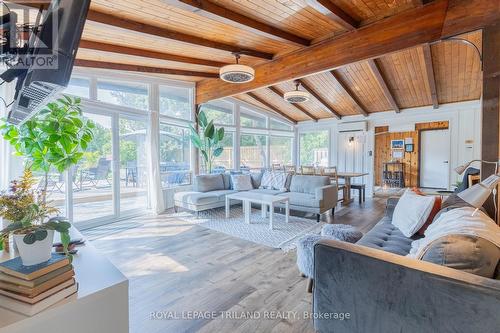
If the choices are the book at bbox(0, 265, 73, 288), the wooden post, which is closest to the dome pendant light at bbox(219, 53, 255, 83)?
the wooden post

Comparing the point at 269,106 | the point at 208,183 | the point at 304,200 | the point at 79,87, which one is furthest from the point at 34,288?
the point at 269,106

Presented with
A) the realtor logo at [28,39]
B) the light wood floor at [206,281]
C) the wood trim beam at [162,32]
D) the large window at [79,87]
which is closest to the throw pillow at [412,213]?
the light wood floor at [206,281]

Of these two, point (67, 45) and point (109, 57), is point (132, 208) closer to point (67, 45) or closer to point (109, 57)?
point (109, 57)

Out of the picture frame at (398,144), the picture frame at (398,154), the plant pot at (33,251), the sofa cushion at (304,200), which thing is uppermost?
the picture frame at (398,144)

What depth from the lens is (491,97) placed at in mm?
2133

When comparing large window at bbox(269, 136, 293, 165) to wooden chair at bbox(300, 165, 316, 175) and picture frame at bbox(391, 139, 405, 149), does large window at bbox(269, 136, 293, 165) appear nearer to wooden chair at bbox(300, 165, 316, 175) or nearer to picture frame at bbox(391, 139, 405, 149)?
wooden chair at bbox(300, 165, 316, 175)

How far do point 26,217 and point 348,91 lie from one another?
6775 millimetres

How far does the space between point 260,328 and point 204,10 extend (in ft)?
10.1

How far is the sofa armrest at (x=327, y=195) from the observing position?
176 inches

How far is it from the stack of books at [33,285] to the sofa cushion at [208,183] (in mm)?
4299

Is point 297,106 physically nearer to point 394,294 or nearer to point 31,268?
point 394,294

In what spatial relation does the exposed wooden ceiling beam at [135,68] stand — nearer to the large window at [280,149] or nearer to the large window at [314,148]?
the large window at [280,149]

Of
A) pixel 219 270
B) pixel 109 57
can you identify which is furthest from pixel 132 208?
pixel 219 270

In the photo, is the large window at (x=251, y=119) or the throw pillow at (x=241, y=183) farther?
the large window at (x=251, y=119)
